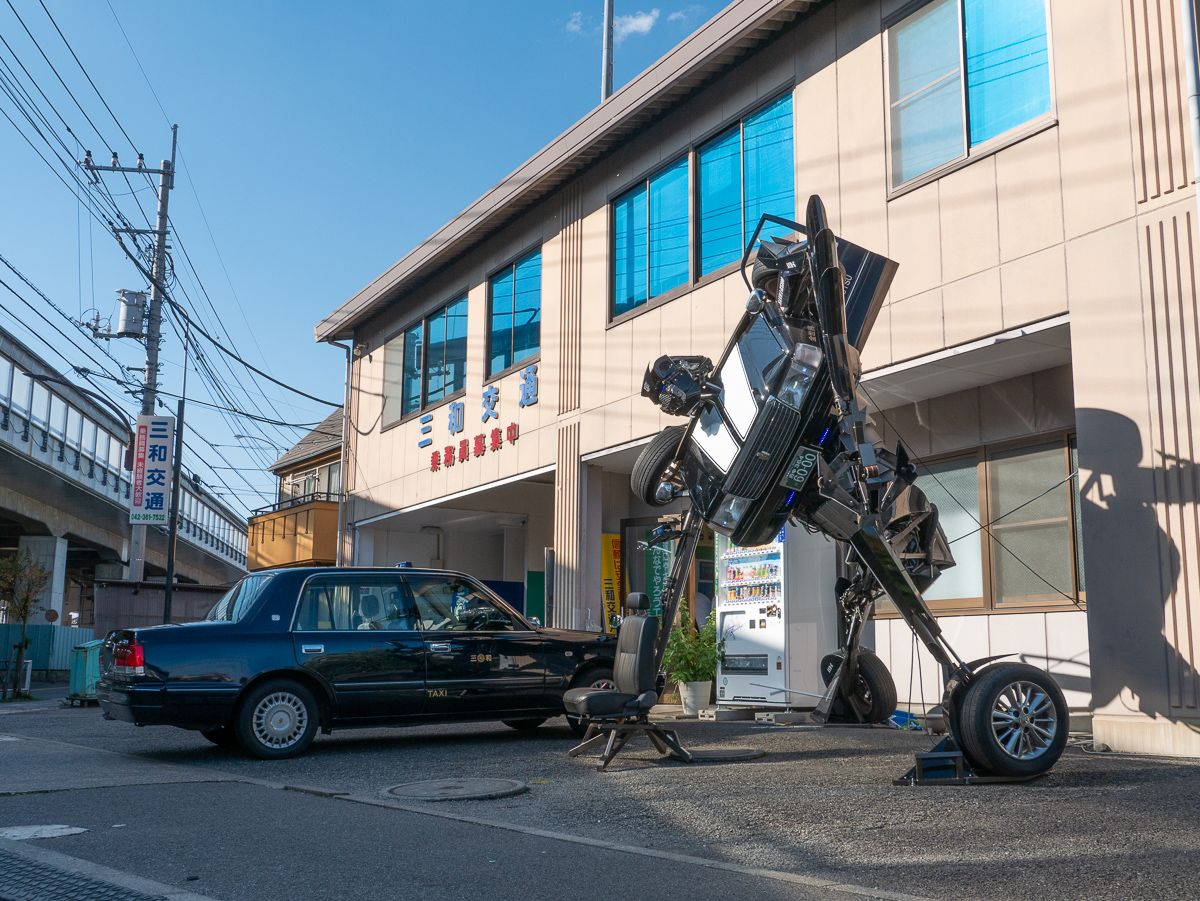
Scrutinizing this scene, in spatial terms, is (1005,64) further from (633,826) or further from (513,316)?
(513,316)

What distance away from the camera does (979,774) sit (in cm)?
705

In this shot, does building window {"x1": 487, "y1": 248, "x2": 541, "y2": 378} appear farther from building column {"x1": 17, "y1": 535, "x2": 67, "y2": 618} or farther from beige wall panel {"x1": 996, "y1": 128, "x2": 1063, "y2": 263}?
building column {"x1": 17, "y1": 535, "x2": 67, "y2": 618}

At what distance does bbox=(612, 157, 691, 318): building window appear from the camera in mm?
14961

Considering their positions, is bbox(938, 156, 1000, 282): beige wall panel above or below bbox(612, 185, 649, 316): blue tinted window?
below

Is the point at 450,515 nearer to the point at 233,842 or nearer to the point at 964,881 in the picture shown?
the point at 233,842

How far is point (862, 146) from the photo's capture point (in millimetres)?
11828

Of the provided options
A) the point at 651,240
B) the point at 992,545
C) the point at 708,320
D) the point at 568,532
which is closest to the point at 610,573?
the point at 568,532

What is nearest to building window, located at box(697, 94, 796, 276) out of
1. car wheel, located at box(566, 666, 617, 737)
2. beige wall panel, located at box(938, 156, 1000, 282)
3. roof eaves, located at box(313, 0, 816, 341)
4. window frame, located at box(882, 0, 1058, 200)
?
roof eaves, located at box(313, 0, 816, 341)

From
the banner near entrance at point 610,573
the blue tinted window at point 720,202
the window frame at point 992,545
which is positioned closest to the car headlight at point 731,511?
the window frame at point 992,545

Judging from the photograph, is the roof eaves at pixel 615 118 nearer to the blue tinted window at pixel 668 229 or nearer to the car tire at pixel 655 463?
the blue tinted window at pixel 668 229

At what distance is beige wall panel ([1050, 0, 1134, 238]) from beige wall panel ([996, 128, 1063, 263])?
0.37 ft

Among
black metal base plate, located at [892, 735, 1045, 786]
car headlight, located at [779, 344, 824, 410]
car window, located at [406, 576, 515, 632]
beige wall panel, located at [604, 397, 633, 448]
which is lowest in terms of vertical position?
black metal base plate, located at [892, 735, 1045, 786]

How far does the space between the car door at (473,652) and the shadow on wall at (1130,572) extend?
4944mm

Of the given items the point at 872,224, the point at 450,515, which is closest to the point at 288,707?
the point at 872,224
